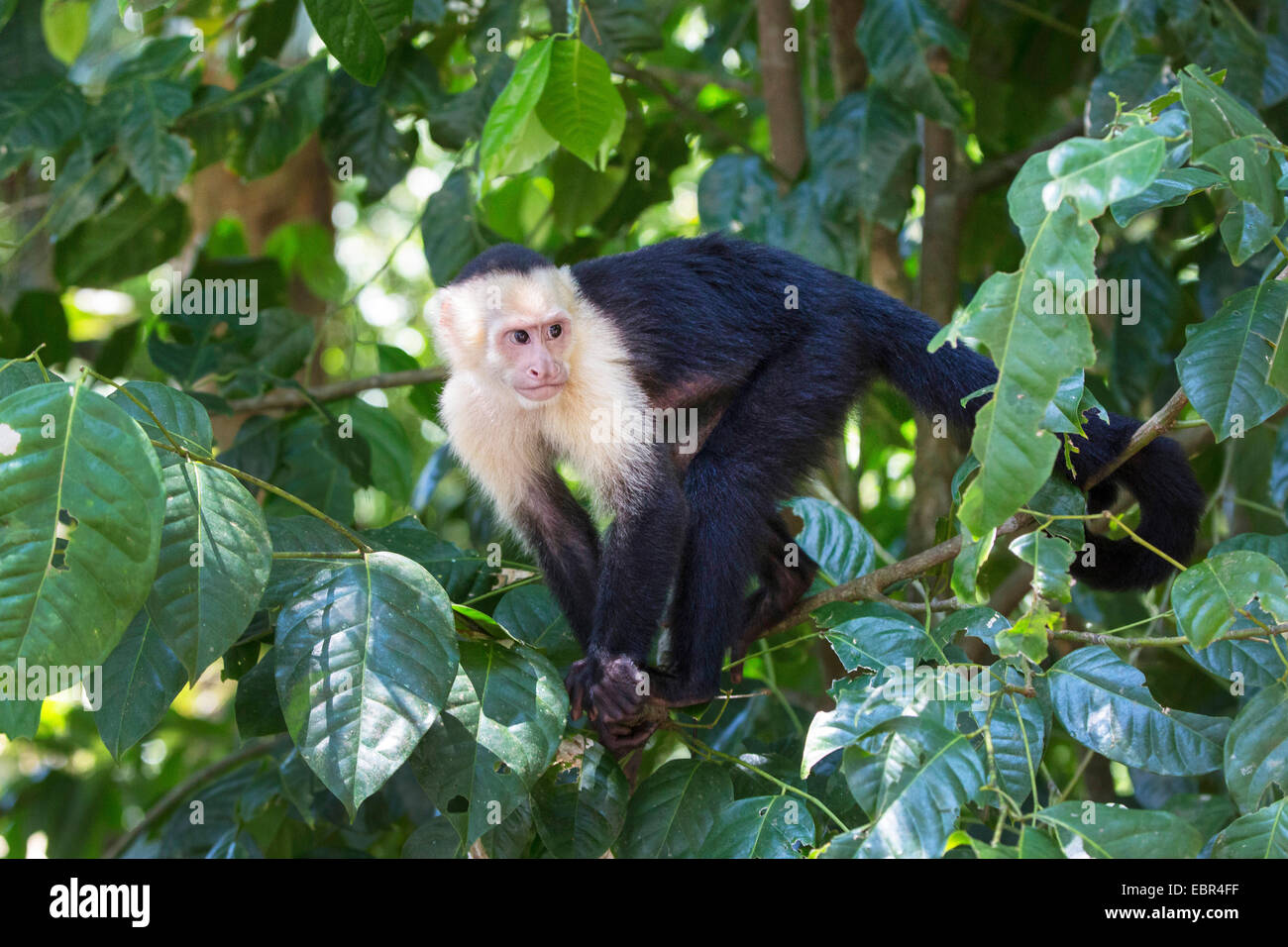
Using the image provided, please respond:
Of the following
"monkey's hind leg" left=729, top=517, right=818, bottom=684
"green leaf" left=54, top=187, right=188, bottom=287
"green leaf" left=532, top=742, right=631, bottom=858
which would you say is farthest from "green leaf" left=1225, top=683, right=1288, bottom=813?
"green leaf" left=54, top=187, right=188, bottom=287

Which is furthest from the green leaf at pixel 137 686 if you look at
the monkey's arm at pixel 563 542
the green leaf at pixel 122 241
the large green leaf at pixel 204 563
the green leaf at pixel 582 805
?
the green leaf at pixel 122 241

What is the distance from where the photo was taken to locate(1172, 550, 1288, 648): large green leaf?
193cm

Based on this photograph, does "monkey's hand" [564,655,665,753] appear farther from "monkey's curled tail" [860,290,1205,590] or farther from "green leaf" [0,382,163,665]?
"green leaf" [0,382,163,665]

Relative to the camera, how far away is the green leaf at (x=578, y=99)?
2.67 m

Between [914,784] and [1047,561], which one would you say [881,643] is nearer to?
[1047,561]

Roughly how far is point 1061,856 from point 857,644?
2.54 ft

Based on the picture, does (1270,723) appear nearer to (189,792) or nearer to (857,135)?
(857,135)

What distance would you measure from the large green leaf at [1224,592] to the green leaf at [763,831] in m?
0.74

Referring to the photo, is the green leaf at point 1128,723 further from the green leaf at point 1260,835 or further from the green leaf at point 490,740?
the green leaf at point 490,740

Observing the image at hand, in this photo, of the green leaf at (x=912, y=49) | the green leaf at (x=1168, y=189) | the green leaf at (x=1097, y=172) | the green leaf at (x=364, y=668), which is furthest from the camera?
the green leaf at (x=912, y=49)

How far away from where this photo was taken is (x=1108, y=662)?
2139 mm

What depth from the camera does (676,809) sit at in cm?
246

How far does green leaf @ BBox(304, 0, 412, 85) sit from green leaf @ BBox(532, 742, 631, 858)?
1639 mm

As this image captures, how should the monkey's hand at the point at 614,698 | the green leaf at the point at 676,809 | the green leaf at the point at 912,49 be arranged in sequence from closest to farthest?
1. the green leaf at the point at 676,809
2. the monkey's hand at the point at 614,698
3. the green leaf at the point at 912,49
